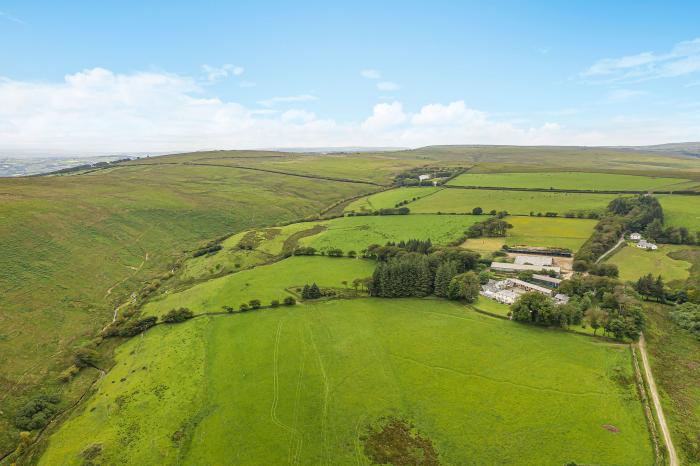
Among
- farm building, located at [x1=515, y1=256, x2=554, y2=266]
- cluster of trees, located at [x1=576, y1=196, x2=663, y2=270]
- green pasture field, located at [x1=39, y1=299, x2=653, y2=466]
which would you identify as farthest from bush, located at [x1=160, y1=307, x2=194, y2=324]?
cluster of trees, located at [x1=576, y1=196, x2=663, y2=270]

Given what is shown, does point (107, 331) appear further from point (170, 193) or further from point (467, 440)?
point (170, 193)

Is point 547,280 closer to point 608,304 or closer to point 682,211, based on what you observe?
point 608,304

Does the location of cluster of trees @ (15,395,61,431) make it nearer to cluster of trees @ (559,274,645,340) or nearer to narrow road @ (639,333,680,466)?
narrow road @ (639,333,680,466)

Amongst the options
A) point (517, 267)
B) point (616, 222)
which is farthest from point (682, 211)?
point (517, 267)

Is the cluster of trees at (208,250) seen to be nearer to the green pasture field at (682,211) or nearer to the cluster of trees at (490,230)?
the cluster of trees at (490,230)

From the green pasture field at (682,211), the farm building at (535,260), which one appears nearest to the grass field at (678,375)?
the farm building at (535,260)
